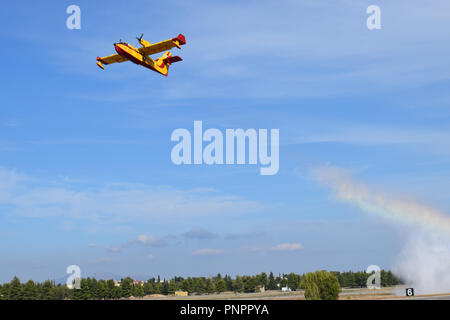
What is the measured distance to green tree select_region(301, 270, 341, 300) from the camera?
355ft

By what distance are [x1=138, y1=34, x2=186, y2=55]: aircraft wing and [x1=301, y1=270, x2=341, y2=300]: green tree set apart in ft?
198

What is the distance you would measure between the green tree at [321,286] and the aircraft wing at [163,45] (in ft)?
198

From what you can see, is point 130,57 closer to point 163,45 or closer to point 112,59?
point 163,45

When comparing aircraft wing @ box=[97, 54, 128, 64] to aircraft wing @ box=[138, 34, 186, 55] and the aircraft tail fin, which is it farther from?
aircraft wing @ box=[138, 34, 186, 55]

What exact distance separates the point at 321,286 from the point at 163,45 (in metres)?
65.0

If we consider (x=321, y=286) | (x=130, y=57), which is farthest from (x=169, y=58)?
(x=321, y=286)

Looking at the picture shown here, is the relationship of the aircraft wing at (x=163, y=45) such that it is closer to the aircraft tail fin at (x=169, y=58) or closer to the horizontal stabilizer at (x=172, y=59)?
the aircraft tail fin at (x=169, y=58)

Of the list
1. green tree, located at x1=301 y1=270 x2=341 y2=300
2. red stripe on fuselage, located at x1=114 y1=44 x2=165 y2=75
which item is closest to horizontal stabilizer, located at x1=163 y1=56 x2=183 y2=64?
red stripe on fuselage, located at x1=114 y1=44 x2=165 y2=75

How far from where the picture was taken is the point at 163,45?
10006 centimetres
